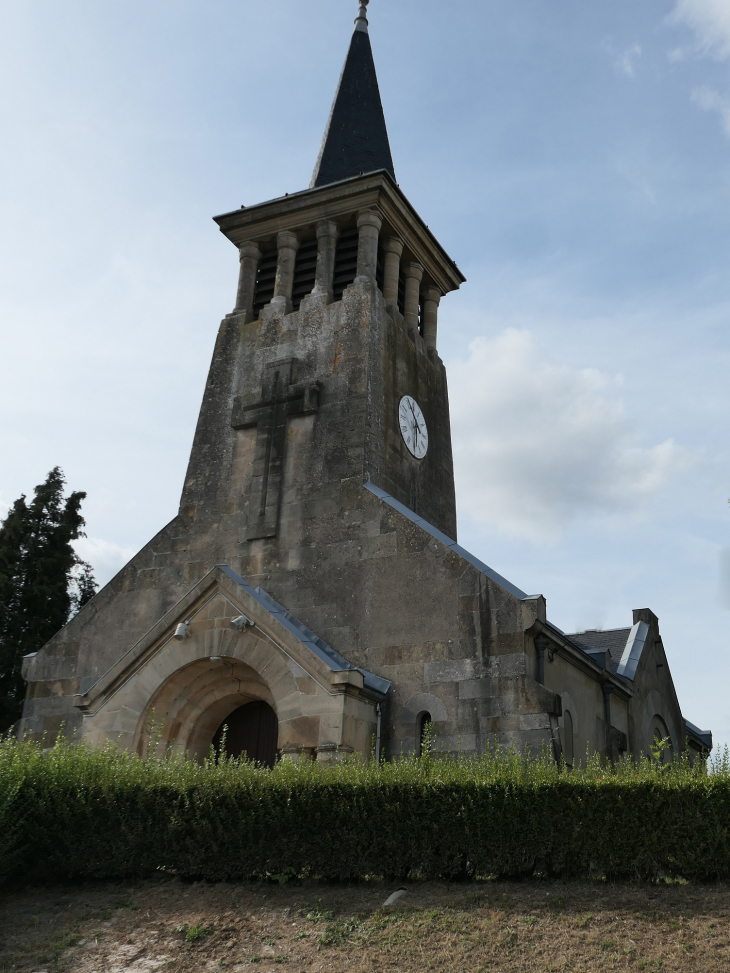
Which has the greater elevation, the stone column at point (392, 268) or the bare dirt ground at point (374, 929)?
the stone column at point (392, 268)

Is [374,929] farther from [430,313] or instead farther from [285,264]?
[430,313]

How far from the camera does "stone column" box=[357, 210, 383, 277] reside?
66.0ft

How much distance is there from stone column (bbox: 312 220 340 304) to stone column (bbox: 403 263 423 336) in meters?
1.85

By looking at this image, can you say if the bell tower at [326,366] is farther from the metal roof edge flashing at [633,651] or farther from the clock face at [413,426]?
the metal roof edge flashing at [633,651]

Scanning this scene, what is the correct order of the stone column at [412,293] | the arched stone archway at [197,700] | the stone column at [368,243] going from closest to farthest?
the arched stone archway at [197,700] → the stone column at [368,243] → the stone column at [412,293]

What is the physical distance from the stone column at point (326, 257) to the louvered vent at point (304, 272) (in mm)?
384

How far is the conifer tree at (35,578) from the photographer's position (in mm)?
24484

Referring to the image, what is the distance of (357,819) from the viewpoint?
11.0 meters

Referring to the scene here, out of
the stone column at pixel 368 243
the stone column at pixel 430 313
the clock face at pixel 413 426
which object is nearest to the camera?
the clock face at pixel 413 426

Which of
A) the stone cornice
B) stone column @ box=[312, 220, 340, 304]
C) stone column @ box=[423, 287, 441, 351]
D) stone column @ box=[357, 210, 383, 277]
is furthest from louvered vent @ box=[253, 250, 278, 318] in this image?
stone column @ box=[423, 287, 441, 351]

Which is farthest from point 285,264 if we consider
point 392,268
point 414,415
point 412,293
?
point 414,415

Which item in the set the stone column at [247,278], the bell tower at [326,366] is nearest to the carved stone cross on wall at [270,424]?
the bell tower at [326,366]

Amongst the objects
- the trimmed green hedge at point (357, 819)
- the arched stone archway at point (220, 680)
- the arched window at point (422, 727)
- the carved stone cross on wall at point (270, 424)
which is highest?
the carved stone cross on wall at point (270, 424)

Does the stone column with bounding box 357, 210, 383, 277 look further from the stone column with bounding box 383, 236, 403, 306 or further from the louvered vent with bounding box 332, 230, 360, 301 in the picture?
the stone column with bounding box 383, 236, 403, 306
